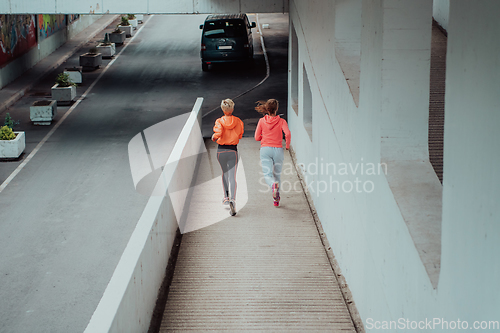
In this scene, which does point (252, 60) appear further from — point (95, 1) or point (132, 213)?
point (132, 213)

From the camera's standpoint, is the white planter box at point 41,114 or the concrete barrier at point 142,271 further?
the white planter box at point 41,114

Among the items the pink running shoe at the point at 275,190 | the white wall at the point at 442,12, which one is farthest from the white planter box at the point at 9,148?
the white wall at the point at 442,12

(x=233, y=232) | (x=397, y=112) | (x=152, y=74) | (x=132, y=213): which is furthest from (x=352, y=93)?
(x=152, y=74)

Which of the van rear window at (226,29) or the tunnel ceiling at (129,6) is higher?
the tunnel ceiling at (129,6)

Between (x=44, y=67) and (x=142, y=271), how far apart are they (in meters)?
22.4

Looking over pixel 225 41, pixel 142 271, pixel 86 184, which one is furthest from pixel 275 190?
pixel 225 41

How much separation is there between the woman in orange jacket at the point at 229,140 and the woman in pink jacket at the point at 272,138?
0.35 m

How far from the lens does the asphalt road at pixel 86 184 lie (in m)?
7.88

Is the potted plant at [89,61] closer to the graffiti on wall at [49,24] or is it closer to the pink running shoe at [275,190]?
the graffiti on wall at [49,24]

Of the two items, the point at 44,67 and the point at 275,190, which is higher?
the point at 44,67

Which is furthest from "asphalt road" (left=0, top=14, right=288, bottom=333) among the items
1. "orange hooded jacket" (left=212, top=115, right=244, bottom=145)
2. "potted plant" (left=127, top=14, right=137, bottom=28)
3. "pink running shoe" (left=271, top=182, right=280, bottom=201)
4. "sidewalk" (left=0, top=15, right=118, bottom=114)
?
"potted plant" (left=127, top=14, right=137, bottom=28)

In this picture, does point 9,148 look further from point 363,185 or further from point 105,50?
point 105,50

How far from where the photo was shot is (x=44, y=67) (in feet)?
84.0

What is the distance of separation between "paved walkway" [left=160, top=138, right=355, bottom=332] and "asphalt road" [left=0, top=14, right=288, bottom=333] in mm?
1572
